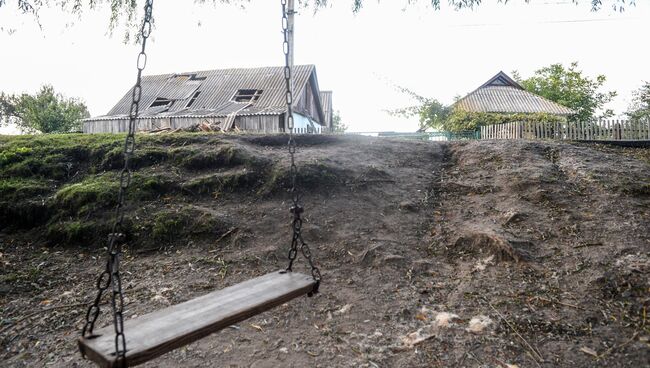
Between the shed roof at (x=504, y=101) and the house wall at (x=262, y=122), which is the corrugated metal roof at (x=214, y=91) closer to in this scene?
the house wall at (x=262, y=122)

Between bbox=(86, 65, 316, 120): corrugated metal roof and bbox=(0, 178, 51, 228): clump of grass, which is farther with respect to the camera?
bbox=(86, 65, 316, 120): corrugated metal roof

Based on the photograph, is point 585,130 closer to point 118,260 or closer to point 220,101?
point 118,260

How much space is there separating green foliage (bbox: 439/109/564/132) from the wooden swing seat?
62.5ft

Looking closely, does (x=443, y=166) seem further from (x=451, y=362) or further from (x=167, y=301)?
(x=167, y=301)

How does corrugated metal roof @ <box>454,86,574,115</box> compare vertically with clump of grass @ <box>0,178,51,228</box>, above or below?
above

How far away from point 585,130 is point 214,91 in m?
16.4

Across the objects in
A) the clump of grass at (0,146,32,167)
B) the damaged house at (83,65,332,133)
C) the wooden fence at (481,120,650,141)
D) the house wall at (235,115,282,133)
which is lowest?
the clump of grass at (0,146,32,167)

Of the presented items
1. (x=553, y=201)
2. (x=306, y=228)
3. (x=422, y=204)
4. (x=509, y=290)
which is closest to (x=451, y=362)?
(x=509, y=290)

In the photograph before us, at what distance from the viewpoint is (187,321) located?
5.85ft

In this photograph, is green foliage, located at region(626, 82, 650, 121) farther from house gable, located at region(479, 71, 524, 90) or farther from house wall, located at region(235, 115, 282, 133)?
house wall, located at region(235, 115, 282, 133)

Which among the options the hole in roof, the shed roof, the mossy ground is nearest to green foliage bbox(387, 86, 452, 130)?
the shed roof

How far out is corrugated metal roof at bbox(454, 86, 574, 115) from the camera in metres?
22.6

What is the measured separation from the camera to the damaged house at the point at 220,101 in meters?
17.2

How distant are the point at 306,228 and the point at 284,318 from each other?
56.8 inches
